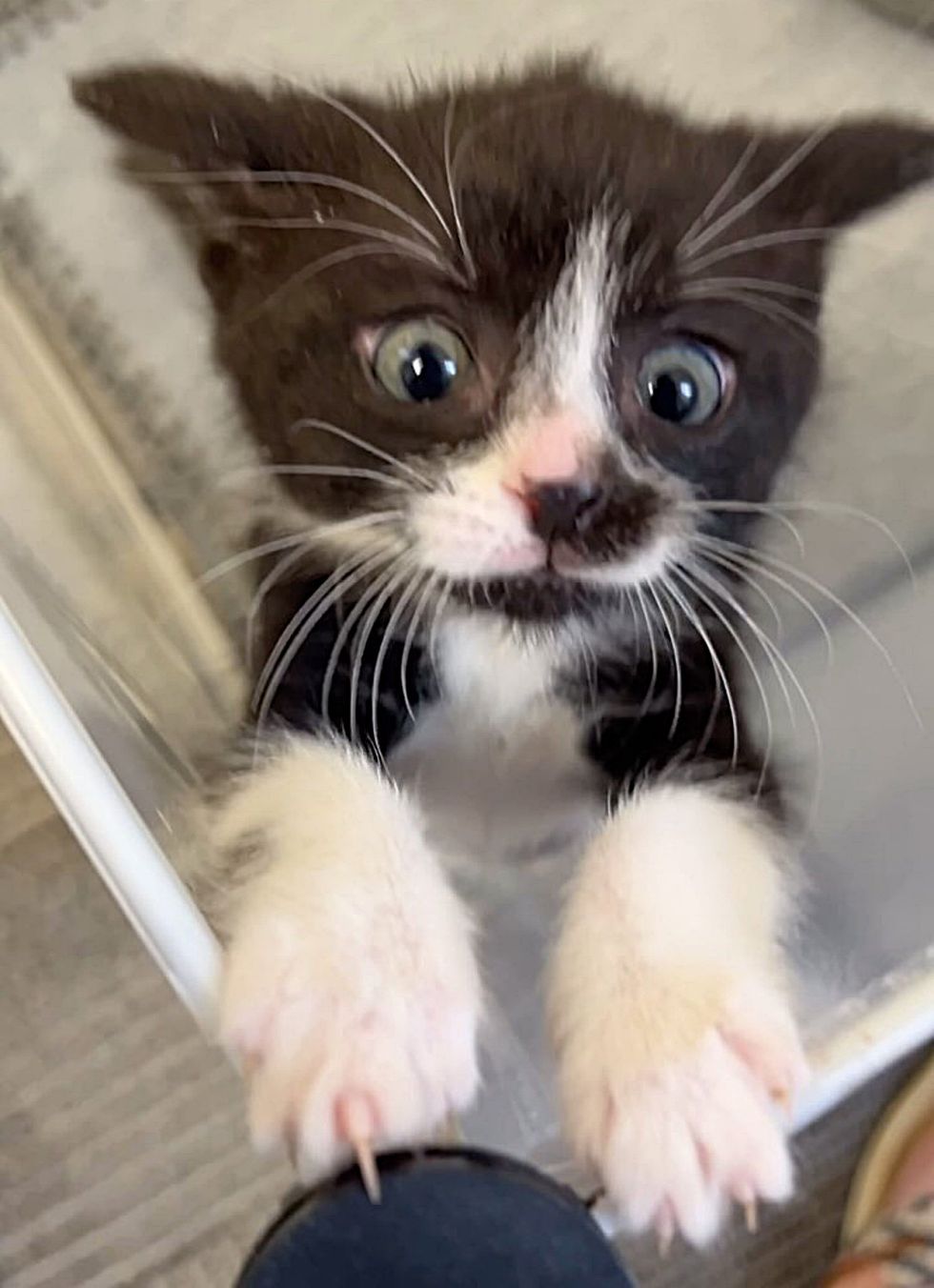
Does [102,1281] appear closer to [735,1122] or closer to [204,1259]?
[204,1259]

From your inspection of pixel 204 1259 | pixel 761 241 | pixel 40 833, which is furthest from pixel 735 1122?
pixel 40 833

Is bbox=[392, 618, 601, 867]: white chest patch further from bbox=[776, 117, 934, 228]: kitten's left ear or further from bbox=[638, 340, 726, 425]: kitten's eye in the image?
bbox=[776, 117, 934, 228]: kitten's left ear

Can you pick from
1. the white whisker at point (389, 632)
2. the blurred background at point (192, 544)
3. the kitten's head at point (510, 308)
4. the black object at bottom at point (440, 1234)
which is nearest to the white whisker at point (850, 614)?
the blurred background at point (192, 544)

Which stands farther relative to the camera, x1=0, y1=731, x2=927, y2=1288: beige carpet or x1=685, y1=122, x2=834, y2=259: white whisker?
x1=0, y1=731, x2=927, y2=1288: beige carpet

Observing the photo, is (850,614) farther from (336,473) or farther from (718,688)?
(336,473)

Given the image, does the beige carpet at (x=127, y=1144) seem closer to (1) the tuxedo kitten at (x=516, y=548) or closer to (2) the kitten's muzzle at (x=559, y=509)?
(1) the tuxedo kitten at (x=516, y=548)

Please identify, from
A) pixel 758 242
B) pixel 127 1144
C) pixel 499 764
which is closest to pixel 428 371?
pixel 758 242

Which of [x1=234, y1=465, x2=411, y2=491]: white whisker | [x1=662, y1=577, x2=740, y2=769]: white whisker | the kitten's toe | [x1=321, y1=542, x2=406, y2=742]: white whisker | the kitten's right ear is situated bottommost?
[x1=662, y1=577, x2=740, y2=769]: white whisker

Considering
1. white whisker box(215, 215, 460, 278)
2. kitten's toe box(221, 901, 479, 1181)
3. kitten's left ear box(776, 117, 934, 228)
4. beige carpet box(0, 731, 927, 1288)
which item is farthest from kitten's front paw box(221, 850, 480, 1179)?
beige carpet box(0, 731, 927, 1288)
